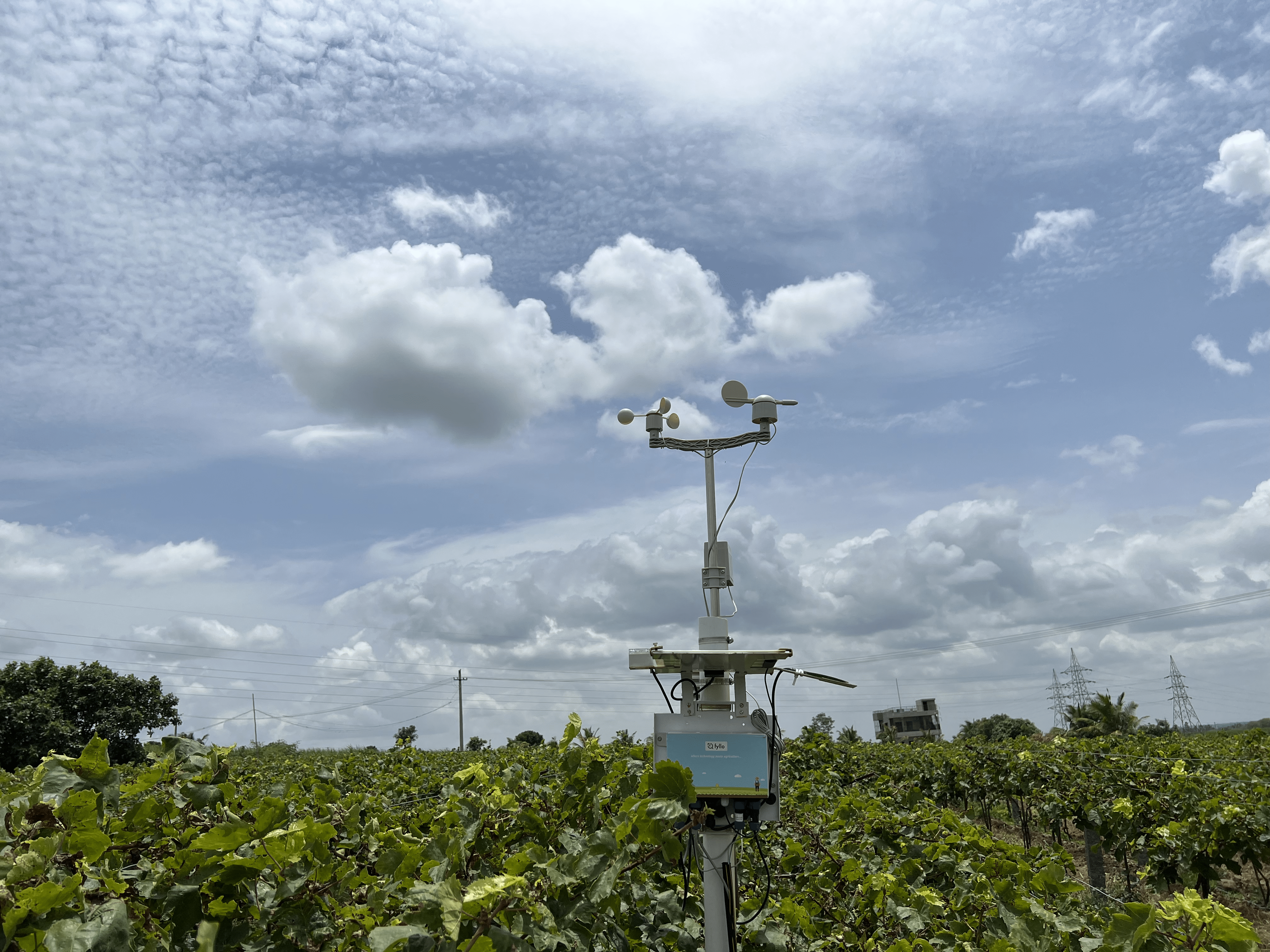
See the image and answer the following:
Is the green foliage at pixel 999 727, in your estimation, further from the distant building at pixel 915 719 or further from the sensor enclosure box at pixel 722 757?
the sensor enclosure box at pixel 722 757

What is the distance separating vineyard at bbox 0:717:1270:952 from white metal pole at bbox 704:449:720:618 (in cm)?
77

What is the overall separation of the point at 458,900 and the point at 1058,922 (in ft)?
6.99

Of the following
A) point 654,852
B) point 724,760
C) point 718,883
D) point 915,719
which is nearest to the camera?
point 654,852

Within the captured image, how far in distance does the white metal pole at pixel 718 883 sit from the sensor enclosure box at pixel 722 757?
0.12 metres

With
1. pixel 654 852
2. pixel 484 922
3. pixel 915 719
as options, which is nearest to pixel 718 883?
pixel 654 852

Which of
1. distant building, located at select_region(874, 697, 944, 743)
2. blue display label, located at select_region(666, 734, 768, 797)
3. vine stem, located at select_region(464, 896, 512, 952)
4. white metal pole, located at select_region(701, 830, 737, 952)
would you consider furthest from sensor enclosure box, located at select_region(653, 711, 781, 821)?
distant building, located at select_region(874, 697, 944, 743)

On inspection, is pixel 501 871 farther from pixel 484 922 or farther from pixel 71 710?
pixel 71 710

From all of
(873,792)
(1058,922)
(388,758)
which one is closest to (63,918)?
(1058,922)

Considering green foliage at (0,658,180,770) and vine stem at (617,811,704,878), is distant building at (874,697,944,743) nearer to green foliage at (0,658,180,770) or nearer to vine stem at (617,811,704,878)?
green foliage at (0,658,180,770)

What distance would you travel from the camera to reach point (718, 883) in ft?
9.91

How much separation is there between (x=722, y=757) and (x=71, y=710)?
40.1 meters

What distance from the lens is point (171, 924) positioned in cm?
194

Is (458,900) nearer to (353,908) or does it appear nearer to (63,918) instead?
(353,908)

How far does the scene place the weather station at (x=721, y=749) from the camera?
9.96 ft
